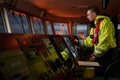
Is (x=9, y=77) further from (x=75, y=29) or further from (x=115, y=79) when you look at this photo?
(x=75, y=29)

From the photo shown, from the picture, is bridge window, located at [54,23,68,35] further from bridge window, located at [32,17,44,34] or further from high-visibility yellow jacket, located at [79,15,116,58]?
high-visibility yellow jacket, located at [79,15,116,58]

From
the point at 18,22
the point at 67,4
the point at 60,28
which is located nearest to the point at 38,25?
the point at 67,4

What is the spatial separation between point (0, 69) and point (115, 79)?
282 centimetres

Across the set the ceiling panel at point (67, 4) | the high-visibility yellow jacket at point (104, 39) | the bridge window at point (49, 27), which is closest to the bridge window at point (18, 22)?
the ceiling panel at point (67, 4)

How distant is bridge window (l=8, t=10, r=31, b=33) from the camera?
4.76 meters

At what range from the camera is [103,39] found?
3.12 meters

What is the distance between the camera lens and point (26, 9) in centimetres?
543

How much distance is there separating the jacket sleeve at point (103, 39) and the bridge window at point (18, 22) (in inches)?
78.2

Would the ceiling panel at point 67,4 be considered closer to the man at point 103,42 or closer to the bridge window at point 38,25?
the bridge window at point 38,25

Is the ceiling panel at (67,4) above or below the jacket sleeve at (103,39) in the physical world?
above

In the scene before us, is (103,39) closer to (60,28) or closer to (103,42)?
(103,42)

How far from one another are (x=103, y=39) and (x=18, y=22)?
2.58 meters

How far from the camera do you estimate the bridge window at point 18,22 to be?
4.76 metres

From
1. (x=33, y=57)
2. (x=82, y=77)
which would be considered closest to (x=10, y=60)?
(x=33, y=57)
